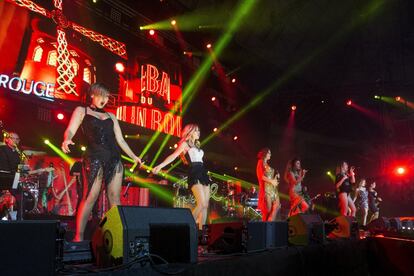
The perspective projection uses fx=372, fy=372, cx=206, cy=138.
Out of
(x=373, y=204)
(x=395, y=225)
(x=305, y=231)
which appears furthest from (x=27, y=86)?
(x=373, y=204)

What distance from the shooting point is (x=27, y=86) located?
21.6ft

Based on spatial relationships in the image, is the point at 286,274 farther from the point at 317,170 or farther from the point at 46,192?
the point at 317,170

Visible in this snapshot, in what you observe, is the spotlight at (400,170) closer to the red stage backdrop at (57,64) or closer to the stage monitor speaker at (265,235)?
the red stage backdrop at (57,64)

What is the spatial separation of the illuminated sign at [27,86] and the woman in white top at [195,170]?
2585mm

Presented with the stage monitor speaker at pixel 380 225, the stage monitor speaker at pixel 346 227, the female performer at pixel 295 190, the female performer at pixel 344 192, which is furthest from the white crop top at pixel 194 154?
the female performer at pixel 344 192

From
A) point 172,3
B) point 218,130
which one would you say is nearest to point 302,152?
point 218,130

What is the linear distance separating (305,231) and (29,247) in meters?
3.68

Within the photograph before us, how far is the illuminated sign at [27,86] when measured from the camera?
6309 millimetres

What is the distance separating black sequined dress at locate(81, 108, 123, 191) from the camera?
5.10 m

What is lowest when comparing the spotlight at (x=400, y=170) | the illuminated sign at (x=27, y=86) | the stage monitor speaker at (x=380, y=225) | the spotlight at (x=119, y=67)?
the stage monitor speaker at (x=380, y=225)

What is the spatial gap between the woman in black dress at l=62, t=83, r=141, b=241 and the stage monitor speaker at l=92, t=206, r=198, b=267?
2.01 m

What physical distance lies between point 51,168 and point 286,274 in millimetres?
5533

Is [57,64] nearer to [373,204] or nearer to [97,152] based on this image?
[97,152]

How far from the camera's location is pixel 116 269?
2.36 metres
